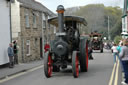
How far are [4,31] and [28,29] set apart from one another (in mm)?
6293

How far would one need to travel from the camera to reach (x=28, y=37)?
24141 millimetres

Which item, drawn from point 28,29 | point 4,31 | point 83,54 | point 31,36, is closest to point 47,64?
point 83,54

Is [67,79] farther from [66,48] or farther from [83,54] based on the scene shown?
[83,54]

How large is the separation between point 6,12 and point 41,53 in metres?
10.7

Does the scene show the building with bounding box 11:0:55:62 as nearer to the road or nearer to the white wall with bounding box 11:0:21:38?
the white wall with bounding box 11:0:21:38

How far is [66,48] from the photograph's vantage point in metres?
11.8

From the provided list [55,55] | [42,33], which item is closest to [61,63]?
[55,55]

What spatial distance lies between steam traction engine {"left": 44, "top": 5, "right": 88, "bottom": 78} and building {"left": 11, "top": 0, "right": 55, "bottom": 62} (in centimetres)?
906

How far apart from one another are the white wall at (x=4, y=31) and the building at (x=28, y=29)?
3.12 metres

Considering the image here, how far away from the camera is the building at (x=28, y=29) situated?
2223cm

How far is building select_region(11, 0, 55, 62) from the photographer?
22234mm

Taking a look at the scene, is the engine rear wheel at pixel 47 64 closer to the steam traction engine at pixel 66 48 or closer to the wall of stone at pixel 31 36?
the steam traction engine at pixel 66 48

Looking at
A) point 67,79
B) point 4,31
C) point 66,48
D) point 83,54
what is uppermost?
point 4,31

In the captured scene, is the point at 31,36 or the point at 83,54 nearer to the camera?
the point at 83,54
